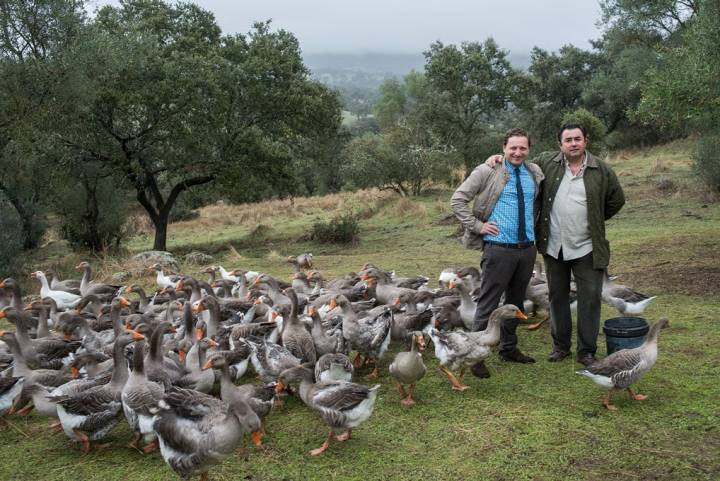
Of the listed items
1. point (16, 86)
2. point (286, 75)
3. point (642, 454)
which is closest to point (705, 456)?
point (642, 454)

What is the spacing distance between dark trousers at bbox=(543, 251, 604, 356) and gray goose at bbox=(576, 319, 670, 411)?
0.94 meters

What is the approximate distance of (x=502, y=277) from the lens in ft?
25.2

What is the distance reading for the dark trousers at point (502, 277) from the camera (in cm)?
760

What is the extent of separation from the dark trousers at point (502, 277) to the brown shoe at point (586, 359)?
39.7 inches

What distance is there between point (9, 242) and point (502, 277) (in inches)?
578

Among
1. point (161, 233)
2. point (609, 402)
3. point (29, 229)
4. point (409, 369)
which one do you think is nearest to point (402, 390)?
point (409, 369)

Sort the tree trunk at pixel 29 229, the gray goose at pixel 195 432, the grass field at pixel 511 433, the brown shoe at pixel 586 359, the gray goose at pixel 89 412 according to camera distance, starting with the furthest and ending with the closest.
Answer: the tree trunk at pixel 29 229, the brown shoe at pixel 586 359, the gray goose at pixel 89 412, the grass field at pixel 511 433, the gray goose at pixel 195 432

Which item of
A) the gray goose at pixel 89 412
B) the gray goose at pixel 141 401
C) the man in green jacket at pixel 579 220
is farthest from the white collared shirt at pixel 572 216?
the gray goose at pixel 89 412

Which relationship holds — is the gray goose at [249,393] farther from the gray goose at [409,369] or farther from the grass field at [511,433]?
the gray goose at [409,369]

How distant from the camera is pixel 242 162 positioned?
23328 mm

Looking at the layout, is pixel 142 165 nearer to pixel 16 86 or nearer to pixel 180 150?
pixel 180 150

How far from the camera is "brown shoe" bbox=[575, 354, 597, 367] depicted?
797 centimetres

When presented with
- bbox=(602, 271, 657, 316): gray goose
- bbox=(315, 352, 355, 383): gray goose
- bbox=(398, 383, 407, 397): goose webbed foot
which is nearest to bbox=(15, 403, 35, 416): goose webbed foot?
bbox=(315, 352, 355, 383): gray goose

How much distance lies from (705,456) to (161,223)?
21.8 m
